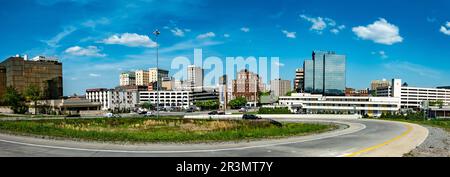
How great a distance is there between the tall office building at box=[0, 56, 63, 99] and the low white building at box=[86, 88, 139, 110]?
3825 centimetres

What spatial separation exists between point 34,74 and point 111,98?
51688 millimetres

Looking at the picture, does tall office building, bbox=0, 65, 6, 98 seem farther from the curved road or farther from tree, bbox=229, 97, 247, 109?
the curved road

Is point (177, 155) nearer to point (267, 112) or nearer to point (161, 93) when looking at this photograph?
point (267, 112)

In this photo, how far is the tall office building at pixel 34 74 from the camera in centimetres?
11812

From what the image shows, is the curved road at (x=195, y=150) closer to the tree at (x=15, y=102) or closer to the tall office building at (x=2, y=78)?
the tree at (x=15, y=102)

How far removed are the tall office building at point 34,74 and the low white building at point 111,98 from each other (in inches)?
1506

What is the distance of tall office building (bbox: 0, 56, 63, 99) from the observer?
118125mm

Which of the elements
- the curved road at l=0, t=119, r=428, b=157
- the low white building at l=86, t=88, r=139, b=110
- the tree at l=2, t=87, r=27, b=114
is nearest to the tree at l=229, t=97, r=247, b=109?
the low white building at l=86, t=88, r=139, b=110

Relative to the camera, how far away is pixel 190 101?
187000 millimetres

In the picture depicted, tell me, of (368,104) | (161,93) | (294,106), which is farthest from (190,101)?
(368,104)

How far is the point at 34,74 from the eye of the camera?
122 meters

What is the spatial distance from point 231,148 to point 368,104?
11934 cm

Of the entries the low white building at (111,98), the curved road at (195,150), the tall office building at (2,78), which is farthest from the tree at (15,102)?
the low white building at (111,98)
